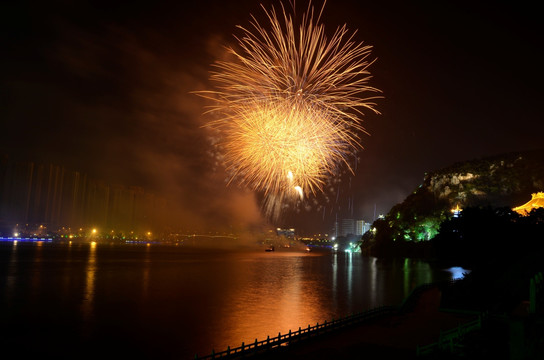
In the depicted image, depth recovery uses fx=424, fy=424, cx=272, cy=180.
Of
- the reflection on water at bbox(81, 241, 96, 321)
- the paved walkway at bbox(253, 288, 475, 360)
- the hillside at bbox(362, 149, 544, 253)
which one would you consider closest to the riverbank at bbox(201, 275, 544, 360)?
the paved walkway at bbox(253, 288, 475, 360)

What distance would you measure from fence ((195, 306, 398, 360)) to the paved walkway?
0.98 ft

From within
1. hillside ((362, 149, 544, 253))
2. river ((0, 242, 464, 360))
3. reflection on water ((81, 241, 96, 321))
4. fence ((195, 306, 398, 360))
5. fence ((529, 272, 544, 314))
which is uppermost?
hillside ((362, 149, 544, 253))

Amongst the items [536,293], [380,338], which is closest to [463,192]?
[380,338]

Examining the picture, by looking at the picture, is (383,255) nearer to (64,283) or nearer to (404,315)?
(64,283)

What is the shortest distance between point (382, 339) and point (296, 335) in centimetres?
362

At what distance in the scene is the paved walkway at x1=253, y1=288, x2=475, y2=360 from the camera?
600 inches

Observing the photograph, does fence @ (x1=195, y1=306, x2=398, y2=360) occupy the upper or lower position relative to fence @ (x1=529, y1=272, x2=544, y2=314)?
lower

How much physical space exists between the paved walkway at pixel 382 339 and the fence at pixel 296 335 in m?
0.30

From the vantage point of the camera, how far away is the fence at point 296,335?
1521cm

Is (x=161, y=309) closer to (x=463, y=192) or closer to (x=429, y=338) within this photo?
(x=429, y=338)

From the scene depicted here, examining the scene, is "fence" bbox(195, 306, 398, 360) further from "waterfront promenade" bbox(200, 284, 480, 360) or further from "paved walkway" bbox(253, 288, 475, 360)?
"paved walkway" bbox(253, 288, 475, 360)

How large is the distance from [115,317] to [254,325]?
9.46 meters

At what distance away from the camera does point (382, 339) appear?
689 inches

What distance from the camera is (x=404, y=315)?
22438 mm
